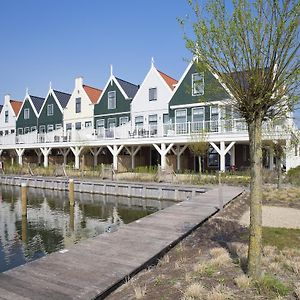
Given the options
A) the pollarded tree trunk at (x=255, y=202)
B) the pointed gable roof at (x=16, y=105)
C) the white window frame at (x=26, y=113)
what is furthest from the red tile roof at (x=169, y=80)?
the pollarded tree trunk at (x=255, y=202)

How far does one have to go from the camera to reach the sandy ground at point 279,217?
1055 cm

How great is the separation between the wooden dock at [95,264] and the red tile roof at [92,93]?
87.7 ft

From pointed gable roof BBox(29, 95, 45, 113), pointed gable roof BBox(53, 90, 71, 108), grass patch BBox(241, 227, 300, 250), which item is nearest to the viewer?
grass patch BBox(241, 227, 300, 250)

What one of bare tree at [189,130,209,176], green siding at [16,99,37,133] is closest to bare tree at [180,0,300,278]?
bare tree at [189,130,209,176]

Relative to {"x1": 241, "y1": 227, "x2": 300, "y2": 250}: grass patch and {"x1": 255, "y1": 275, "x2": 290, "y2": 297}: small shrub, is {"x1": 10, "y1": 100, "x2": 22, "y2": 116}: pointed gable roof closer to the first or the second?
{"x1": 241, "y1": 227, "x2": 300, "y2": 250}: grass patch

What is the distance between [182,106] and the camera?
2769 centimetres

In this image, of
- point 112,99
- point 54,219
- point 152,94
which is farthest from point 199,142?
point 112,99

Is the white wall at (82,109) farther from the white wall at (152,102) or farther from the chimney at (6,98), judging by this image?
the chimney at (6,98)

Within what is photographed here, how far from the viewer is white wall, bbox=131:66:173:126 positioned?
1143 inches

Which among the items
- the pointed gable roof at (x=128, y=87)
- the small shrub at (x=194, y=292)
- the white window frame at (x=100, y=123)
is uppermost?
the pointed gable roof at (x=128, y=87)

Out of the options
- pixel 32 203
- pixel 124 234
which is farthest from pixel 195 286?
pixel 32 203

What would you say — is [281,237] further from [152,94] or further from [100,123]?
[100,123]

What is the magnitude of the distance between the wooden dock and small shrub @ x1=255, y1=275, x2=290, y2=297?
238 centimetres

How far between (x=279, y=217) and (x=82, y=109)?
2740 centimetres
